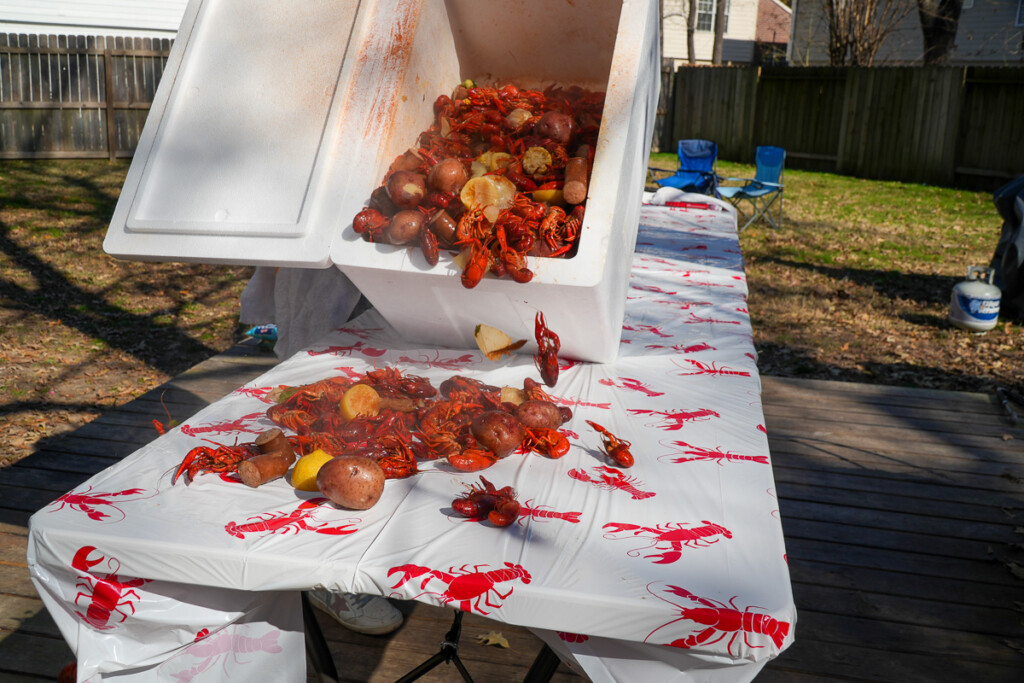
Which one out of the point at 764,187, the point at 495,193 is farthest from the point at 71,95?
the point at 495,193

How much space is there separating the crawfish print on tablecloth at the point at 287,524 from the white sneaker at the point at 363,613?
0.92 m

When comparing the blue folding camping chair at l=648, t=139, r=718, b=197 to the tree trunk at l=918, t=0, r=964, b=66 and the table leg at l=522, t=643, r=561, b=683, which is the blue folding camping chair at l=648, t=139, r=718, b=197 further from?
the table leg at l=522, t=643, r=561, b=683

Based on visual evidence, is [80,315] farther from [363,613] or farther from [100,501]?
[100,501]

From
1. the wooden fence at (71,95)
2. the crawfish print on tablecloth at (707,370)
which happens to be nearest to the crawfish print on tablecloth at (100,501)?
the crawfish print on tablecloth at (707,370)

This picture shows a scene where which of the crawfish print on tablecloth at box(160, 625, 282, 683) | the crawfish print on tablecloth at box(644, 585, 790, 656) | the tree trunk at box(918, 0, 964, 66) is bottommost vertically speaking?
the crawfish print on tablecloth at box(160, 625, 282, 683)

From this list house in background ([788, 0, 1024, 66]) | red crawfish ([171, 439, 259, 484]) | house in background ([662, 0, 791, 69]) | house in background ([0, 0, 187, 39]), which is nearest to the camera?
red crawfish ([171, 439, 259, 484])

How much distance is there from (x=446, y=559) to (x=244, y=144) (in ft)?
3.76

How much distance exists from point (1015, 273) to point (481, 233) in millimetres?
5022

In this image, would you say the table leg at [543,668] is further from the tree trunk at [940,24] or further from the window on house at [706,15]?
the window on house at [706,15]

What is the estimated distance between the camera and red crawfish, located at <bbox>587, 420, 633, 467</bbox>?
4.64 feet

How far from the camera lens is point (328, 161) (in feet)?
5.65

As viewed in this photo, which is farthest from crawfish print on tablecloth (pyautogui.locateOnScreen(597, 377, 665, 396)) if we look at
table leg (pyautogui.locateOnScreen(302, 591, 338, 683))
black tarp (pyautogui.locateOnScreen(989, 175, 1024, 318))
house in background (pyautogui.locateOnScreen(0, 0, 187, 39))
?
house in background (pyautogui.locateOnScreen(0, 0, 187, 39))

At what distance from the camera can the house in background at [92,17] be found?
11000mm

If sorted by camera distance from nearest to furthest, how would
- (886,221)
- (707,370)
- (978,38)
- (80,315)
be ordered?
(707,370) → (80,315) → (886,221) → (978,38)
